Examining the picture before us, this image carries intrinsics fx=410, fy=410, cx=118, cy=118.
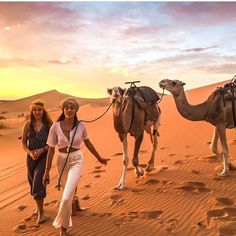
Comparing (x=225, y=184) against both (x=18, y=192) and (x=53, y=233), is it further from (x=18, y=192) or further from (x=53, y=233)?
(x=18, y=192)

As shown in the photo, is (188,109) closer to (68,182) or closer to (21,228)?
(68,182)

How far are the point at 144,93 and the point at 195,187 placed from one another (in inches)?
115

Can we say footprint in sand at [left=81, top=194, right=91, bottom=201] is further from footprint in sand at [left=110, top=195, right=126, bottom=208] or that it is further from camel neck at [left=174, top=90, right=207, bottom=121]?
camel neck at [left=174, top=90, right=207, bottom=121]

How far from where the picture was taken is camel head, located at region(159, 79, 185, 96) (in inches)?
358

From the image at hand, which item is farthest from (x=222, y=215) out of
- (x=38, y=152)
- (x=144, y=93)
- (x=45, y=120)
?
(x=144, y=93)

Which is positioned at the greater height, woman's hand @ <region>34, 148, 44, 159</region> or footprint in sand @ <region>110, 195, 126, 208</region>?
woman's hand @ <region>34, 148, 44, 159</region>

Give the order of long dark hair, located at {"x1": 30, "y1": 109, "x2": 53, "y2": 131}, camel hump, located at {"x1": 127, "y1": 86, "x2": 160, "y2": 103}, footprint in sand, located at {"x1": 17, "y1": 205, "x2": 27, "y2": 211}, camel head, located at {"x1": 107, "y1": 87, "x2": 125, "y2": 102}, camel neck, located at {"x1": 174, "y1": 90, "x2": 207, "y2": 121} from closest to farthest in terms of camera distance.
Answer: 1. long dark hair, located at {"x1": 30, "y1": 109, "x2": 53, "y2": 131}
2. camel head, located at {"x1": 107, "y1": 87, "x2": 125, "y2": 102}
3. footprint in sand, located at {"x1": 17, "y1": 205, "x2": 27, "y2": 211}
4. camel neck, located at {"x1": 174, "y1": 90, "x2": 207, "y2": 121}
5. camel hump, located at {"x1": 127, "y1": 86, "x2": 160, "y2": 103}

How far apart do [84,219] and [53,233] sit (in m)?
0.80

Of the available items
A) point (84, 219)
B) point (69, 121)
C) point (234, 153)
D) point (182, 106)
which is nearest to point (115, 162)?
point (234, 153)

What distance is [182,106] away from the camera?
9523mm

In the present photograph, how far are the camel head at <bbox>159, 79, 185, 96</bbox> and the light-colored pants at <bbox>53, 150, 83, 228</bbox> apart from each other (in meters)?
3.26

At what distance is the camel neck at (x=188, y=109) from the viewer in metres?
9.45

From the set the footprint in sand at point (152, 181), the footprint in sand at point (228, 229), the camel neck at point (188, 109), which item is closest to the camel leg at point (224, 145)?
the camel neck at point (188, 109)

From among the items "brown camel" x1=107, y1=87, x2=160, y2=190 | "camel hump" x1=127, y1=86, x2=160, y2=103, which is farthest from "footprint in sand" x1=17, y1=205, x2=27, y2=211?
"camel hump" x1=127, y1=86, x2=160, y2=103
